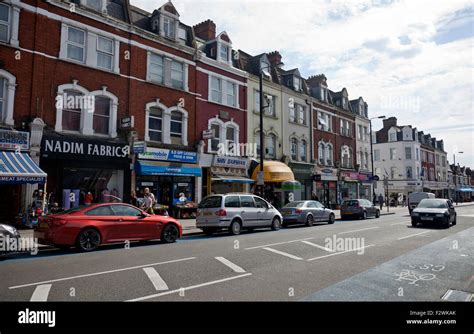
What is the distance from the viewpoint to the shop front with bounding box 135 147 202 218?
19000 millimetres

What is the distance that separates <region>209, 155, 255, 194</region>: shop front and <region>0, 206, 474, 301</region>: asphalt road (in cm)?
1193

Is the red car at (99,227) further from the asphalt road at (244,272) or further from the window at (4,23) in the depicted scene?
the window at (4,23)

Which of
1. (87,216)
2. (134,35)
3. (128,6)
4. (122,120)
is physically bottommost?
(87,216)

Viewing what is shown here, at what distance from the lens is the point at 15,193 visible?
582 inches

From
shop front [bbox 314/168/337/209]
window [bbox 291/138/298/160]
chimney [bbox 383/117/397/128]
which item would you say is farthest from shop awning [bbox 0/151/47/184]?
chimney [bbox 383/117/397/128]

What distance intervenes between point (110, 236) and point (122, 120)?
31.2ft

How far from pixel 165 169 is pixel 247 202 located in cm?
644

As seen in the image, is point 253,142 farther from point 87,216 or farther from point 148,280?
point 148,280

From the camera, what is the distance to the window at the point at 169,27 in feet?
70.0

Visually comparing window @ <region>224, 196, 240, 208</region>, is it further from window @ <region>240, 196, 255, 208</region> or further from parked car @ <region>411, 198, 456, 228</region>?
parked car @ <region>411, 198, 456, 228</region>

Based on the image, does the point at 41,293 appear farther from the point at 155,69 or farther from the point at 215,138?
the point at 215,138

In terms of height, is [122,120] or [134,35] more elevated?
[134,35]

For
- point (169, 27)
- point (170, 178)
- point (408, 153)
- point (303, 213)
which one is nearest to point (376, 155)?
point (408, 153)
